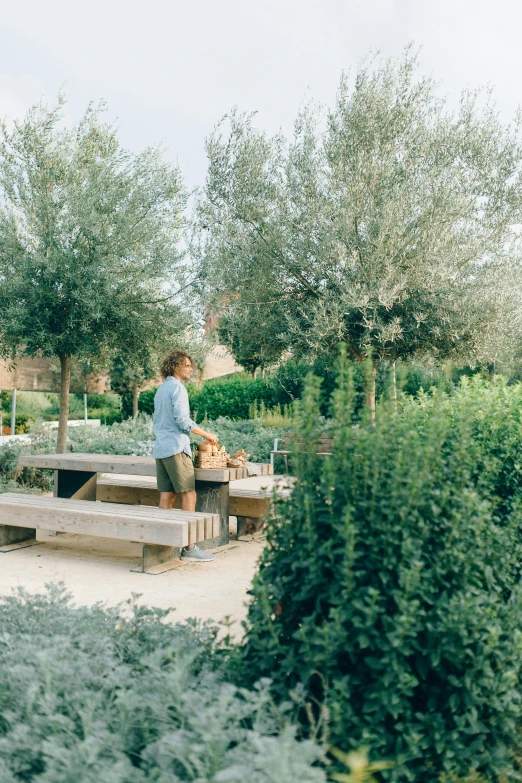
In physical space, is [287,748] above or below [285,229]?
below

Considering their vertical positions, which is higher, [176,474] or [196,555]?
[176,474]

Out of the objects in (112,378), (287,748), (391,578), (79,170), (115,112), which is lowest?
(287,748)

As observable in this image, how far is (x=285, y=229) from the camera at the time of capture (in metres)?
11.3

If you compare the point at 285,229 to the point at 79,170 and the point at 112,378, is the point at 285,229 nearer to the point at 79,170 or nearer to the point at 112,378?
the point at 79,170

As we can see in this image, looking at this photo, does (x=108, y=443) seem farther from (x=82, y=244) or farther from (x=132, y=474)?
(x=132, y=474)

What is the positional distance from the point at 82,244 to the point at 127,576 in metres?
5.51

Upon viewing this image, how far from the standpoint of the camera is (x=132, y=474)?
6.92 meters

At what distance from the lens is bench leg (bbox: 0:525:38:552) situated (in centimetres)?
671

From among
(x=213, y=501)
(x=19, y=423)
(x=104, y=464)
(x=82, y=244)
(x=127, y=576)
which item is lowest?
(x=127, y=576)

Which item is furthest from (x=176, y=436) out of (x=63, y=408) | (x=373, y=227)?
(x=373, y=227)

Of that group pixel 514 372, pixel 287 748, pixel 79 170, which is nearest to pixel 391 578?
pixel 287 748

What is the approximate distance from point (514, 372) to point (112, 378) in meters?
12.5

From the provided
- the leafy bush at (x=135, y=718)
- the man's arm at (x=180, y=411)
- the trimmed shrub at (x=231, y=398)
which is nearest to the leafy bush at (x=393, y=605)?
the leafy bush at (x=135, y=718)

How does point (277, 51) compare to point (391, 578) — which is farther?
point (277, 51)
